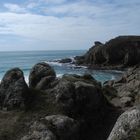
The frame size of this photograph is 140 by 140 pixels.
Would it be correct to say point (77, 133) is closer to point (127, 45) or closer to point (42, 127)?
point (42, 127)

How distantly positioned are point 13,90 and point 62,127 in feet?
16.4

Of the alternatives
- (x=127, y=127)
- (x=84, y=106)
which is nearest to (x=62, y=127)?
(x=84, y=106)

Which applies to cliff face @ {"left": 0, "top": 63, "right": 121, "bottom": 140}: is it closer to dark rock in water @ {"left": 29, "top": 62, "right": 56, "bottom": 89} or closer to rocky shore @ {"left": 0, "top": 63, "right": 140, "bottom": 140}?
rocky shore @ {"left": 0, "top": 63, "right": 140, "bottom": 140}

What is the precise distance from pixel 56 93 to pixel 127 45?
6832 centimetres

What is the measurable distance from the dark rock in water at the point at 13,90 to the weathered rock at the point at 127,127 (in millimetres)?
9241

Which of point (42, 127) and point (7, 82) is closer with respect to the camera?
point (42, 127)

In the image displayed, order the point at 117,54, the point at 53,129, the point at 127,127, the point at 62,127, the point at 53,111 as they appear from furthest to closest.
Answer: the point at 117,54 < the point at 53,111 < the point at 62,127 < the point at 53,129 < the point at 127,127

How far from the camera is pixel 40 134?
1405cm

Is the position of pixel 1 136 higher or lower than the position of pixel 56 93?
lower

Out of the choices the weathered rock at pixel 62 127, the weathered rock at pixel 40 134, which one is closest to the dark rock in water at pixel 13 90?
the weathered rock at pixel 62 127

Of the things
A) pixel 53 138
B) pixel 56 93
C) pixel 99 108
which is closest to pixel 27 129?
pixel 53 138

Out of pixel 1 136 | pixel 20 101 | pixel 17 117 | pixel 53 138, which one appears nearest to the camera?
pixel 53 138

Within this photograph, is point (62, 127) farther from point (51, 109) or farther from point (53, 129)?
point (51, 109)

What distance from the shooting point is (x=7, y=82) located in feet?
65.1
